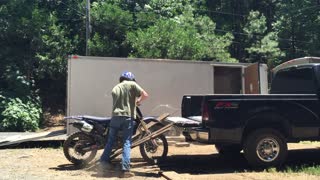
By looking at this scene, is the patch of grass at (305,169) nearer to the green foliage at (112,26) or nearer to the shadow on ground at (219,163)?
the shadow on ground at (219,163)

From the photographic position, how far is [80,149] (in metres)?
9.47

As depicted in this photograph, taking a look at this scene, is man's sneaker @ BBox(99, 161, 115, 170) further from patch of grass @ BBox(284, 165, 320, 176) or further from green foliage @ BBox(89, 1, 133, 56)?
green foliage @ BBox(89, 1, 133, 56)

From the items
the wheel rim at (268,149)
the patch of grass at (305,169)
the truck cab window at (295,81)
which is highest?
the truck cab window at (295,81)

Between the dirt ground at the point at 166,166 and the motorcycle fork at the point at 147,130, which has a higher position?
the motorcycle fork at the point at 147,130

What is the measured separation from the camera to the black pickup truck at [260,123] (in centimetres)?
886

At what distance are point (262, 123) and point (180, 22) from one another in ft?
62.0

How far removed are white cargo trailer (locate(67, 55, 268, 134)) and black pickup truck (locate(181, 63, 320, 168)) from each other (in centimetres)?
444

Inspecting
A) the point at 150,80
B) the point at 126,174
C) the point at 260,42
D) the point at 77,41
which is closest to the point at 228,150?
the point at 126,174

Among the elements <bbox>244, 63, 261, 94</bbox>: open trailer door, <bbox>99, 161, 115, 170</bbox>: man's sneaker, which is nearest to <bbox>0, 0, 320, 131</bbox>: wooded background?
<bbox>244, 63, 261, 94</bbox>: open trailer door

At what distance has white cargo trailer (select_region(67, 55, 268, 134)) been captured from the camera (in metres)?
12.8

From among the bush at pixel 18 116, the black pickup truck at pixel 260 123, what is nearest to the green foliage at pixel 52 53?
the bush at pixel 18 116

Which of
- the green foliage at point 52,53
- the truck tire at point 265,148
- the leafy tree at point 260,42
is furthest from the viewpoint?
the leafy tree at point 260,42

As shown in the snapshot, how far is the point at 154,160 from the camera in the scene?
Answer: 32.0ft

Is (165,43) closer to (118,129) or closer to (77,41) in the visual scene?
(77,41)
